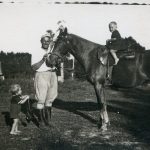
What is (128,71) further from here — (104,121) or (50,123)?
(50,123)

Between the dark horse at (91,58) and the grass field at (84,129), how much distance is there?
735 mm

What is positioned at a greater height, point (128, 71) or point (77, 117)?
point (128, 71)

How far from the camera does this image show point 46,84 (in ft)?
31.6

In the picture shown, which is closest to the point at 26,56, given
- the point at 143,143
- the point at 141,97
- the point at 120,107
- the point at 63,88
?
the point at 63,88

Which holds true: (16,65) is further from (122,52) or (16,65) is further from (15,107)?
(122,52)

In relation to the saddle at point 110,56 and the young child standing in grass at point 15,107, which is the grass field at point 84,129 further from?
the saddle at point 110,56

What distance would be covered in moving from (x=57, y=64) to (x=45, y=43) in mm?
713

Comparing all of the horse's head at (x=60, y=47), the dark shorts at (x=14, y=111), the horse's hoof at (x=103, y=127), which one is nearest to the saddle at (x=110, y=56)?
the horse's head at (x=60, y=47)

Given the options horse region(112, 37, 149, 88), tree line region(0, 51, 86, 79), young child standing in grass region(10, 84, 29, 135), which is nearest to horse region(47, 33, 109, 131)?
horse region(112, 37, 149, 88)

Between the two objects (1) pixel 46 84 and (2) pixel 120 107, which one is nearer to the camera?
(1) pixel 46 84

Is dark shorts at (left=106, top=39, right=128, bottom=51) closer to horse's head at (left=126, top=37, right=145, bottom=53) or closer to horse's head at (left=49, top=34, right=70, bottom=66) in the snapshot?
horse's head at (left=126, top=37, right=145, bottom=53)

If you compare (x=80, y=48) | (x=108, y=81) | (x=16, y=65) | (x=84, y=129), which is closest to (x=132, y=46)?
(x=108, y=81)

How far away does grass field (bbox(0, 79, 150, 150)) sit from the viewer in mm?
7797

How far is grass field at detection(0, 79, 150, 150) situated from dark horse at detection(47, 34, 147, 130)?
0.73 metres
